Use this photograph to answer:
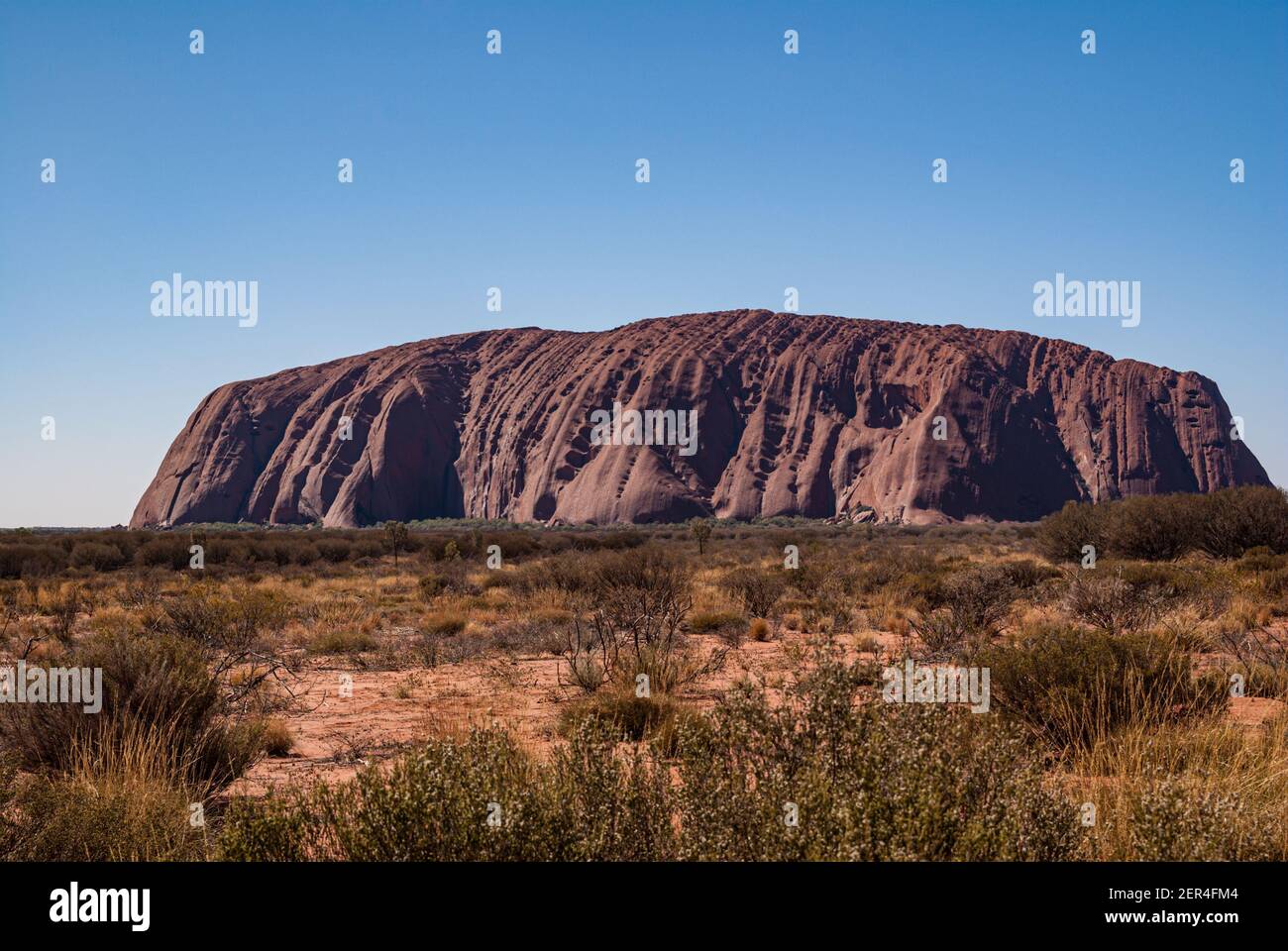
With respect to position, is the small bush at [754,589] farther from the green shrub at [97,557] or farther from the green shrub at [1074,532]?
the green shrub at [97,557]

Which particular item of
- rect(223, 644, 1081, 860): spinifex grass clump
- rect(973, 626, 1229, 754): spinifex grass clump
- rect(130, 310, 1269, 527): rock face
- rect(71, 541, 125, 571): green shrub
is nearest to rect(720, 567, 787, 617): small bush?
rect(973, 626, 1229, 754): spinifex grass clump

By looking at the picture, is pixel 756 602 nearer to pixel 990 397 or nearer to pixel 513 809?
pixel 513 809

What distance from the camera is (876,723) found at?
3611mm

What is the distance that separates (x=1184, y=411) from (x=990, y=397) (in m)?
28.6

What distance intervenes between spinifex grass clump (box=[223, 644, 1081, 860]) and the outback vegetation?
1 cm

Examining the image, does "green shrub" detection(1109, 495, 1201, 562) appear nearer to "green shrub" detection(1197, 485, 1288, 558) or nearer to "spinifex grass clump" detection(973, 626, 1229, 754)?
"green shrub" detection(1197, 485, 1288, 558)

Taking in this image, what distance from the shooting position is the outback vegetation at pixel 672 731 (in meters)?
3.16

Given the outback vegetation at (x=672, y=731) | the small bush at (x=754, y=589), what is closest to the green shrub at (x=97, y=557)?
the outback vegetation at (x=672, y=731)

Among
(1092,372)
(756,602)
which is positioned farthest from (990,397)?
(756,602)

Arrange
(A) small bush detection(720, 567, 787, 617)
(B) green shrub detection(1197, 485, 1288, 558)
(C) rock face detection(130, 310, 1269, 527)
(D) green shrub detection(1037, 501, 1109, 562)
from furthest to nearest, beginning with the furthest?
(C) rock face detection(130, 310, 1269, 527) → (D) green shrub detection(1037, 501, 1109, 562) → (B) green shrub detection(1197, 485, 1288, 558) → (A) small bush detection(720, 567, 787, 617)

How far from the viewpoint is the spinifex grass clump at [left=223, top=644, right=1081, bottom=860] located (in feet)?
9.53
